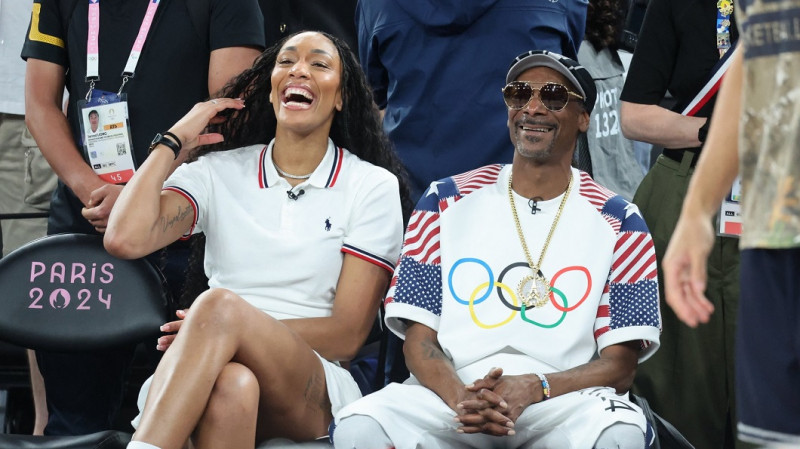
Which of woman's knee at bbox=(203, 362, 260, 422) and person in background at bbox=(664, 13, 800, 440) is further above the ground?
person in background at bbox=(664, 13, 800, 440)

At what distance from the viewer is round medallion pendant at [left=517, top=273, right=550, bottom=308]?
3312 mm

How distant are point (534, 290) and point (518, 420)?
386 millimetres

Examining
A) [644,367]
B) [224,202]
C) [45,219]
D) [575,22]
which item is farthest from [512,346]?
[45,219]

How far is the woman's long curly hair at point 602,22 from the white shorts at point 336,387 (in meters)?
1.92

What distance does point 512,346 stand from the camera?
3.28m

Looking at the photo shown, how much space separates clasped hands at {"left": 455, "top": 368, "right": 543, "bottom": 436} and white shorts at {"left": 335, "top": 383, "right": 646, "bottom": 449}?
66 mm

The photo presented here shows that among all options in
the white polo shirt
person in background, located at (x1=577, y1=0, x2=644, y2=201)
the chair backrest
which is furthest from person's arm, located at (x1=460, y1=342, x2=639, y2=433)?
person in background, located at (x1=577, y1=0, x2=644, y2=201)

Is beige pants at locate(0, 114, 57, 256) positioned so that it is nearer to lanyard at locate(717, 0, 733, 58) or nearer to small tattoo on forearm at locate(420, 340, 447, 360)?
small tattoo on forearm at locate(420, 340, 447, 360)

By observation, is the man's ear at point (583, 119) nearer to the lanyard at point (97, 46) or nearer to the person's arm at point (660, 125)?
the person's arm at point (660, 125)

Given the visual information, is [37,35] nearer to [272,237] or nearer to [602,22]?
[272,237]

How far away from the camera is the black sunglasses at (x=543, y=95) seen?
11.6 ft

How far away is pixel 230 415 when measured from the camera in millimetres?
2988

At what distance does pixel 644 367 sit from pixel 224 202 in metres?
1.51

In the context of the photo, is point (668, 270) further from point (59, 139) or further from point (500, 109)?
point (59, 139)
